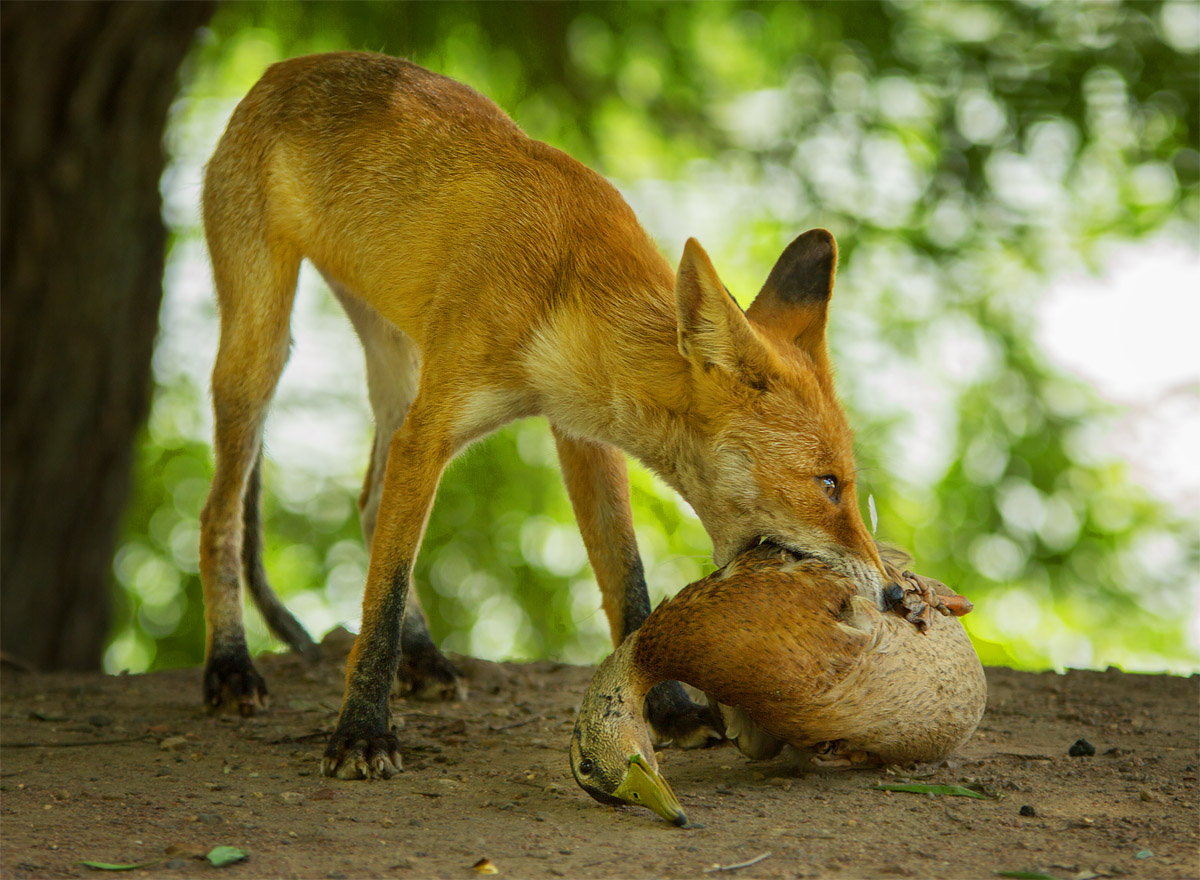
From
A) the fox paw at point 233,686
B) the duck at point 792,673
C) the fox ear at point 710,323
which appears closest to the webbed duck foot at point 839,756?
the duck at point 792,673

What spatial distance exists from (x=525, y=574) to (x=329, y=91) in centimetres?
643

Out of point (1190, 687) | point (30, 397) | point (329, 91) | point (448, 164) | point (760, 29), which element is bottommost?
point (1190, 687)

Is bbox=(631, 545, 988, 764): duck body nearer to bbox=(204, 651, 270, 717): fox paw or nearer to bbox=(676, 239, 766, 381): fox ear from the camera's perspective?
bbox=(676, 239, 766, 381): fox ear

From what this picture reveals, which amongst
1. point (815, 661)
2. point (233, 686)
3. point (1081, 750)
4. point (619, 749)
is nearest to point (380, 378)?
point (233, 686)

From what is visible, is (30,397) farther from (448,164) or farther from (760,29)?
(760,29)

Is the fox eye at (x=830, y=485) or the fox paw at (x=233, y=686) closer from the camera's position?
the fox eye at (x=830, y=485)

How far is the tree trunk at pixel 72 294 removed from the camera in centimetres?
827

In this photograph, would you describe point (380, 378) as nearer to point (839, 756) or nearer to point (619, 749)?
point (619, 749)

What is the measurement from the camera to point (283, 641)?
657 centimetres

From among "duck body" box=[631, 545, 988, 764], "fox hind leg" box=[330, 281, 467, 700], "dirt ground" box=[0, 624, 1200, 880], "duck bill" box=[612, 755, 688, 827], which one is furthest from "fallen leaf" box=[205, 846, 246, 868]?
"fox hind leg" box=[330, 281, 467, 700]

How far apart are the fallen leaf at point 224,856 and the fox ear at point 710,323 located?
221cm

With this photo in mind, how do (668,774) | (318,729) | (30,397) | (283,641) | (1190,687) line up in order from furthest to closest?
(30,397)
(283,641)
(1190,687)
(318,729)
(668,774)

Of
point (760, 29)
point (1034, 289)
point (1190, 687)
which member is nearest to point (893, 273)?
point (1034, 289)

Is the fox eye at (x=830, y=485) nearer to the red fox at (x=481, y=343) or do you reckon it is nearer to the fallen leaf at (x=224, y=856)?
the red fox at (x=481, y=343)
